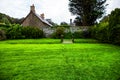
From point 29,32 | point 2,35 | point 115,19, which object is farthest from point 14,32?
point 115,19

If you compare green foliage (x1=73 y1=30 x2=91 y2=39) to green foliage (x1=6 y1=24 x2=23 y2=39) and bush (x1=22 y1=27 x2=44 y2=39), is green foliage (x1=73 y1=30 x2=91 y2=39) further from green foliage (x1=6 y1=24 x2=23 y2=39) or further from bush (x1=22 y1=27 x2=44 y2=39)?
green foliage (x1=6 y1=24 x2=23 y2=39)

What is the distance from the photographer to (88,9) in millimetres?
46938

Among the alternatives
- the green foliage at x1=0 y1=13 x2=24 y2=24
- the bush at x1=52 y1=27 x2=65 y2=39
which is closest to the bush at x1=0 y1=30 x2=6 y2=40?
the bush at x1=52 y1=27 x2=65 y2=39

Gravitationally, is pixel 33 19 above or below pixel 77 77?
above

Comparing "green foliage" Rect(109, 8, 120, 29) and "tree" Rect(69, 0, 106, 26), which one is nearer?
"green foliage" Rect(109, 8, 120, 29)

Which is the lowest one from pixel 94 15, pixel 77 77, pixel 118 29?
pixel 77 77

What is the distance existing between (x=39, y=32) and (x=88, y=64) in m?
27.2

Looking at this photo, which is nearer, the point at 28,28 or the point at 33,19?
the point at 28,28

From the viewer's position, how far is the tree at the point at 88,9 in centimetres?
4684

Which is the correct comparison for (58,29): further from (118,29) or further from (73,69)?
(73,69)

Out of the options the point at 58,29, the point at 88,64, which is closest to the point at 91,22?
the point at 58,29

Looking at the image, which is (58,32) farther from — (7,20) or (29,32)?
(7,20)

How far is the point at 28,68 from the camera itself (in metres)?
8.95

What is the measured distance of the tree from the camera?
46.8 metres
